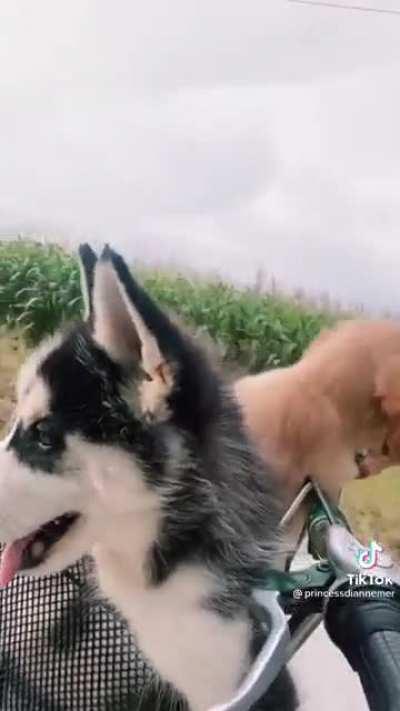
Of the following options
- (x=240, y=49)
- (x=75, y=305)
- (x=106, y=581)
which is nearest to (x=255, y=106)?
(x=240, y=49)

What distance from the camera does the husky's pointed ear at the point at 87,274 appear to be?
1.18 metres

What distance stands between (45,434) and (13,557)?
0.46 feet

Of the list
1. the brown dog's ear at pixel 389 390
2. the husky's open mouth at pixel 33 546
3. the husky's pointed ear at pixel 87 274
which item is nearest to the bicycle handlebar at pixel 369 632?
the brown dog's ear at pixel 389 390

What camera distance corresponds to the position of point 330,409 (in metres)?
1.21

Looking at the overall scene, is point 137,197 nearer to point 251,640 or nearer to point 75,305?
point 75,305

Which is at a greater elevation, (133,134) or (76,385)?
(133,134)

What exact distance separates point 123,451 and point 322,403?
218 millimetres

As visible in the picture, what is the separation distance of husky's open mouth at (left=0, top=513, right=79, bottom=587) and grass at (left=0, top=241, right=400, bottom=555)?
0.14 meters

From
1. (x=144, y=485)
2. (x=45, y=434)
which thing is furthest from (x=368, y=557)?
(x=45, y=434)

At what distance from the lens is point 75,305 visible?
121cm

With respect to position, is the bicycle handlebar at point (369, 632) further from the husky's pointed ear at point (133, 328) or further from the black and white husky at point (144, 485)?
the husky's pointed ear at point (133, 328)

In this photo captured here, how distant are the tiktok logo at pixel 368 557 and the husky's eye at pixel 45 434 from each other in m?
0.35

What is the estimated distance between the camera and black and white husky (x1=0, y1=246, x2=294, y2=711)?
3.72ft

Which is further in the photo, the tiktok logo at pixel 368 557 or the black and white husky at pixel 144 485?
the tiktok logo at pixel 368 557
